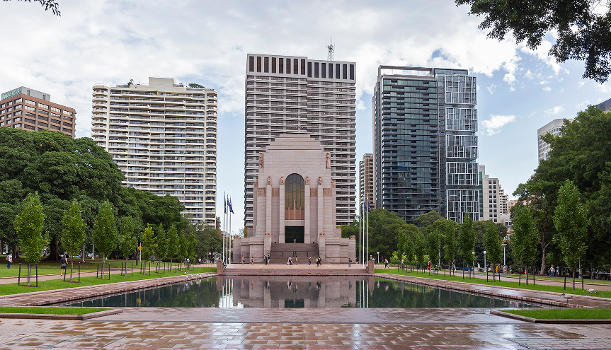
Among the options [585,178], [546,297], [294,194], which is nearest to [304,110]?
[294,194]

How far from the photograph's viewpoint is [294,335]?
512 inches

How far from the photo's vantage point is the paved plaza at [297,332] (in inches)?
464

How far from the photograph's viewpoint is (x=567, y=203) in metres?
29.2

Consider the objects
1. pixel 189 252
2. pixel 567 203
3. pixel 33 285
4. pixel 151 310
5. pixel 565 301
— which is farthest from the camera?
pixel 189 252

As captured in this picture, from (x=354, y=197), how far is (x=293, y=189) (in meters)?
62.9

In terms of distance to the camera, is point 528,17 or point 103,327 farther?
point 528,17

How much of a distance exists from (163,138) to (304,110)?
3852 centimetres

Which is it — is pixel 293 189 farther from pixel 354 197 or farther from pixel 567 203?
pixel 354 197

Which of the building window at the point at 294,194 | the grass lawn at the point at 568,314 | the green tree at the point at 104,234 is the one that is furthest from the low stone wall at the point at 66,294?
the building window at the point at 294,194

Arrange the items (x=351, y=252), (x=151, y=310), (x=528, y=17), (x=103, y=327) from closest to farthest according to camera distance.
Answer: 1. (x=103, y=327)
2. (x=528, y=17)
3. (x=151, y=310)
4. (x=351, y=252)

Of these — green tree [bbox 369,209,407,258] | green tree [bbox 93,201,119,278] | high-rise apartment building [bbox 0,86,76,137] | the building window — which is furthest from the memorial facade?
high-rise apartment building [bbox 0,86,76,137]

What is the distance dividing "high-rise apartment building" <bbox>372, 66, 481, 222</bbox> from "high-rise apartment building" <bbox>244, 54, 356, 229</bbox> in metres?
21.4

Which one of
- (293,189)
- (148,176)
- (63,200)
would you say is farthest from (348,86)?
(63,200)

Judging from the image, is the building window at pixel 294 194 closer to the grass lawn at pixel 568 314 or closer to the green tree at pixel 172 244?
the green tree at pixel 172 244
